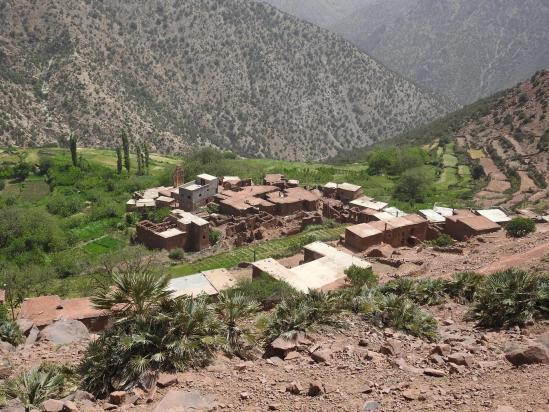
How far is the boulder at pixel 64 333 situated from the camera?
53.4 feet

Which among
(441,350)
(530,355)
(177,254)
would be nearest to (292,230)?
(177,254)

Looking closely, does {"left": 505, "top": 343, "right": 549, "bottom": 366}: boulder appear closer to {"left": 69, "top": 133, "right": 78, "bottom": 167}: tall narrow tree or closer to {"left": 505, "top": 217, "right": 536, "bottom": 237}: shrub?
{"left": 505, "top": 217, "right": 536, "bottom": 237}: shrub

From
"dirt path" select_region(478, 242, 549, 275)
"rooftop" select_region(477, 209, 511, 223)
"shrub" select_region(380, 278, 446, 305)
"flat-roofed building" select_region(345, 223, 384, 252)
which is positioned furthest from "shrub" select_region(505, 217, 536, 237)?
"shrub" select_region(380, 278, 446, 305)

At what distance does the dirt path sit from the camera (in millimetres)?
21952

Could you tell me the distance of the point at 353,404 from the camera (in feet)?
34.4

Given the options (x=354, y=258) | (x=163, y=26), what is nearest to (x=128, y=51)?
(x=163, y=26)

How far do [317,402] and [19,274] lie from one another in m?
33.4

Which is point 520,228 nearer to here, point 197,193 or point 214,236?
point 214,236

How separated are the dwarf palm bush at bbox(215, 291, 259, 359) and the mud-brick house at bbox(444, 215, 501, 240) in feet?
94.5

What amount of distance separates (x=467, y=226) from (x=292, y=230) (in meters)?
17.3

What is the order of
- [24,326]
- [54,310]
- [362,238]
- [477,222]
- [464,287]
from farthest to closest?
[477,222], [362,238], [54,310], [464,287], [24,326]

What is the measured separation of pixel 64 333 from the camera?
16.8m

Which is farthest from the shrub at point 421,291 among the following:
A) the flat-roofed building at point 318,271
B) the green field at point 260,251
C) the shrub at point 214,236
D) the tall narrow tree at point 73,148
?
the tall narrow tree at point 73,148

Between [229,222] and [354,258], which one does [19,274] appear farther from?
[354,258]
